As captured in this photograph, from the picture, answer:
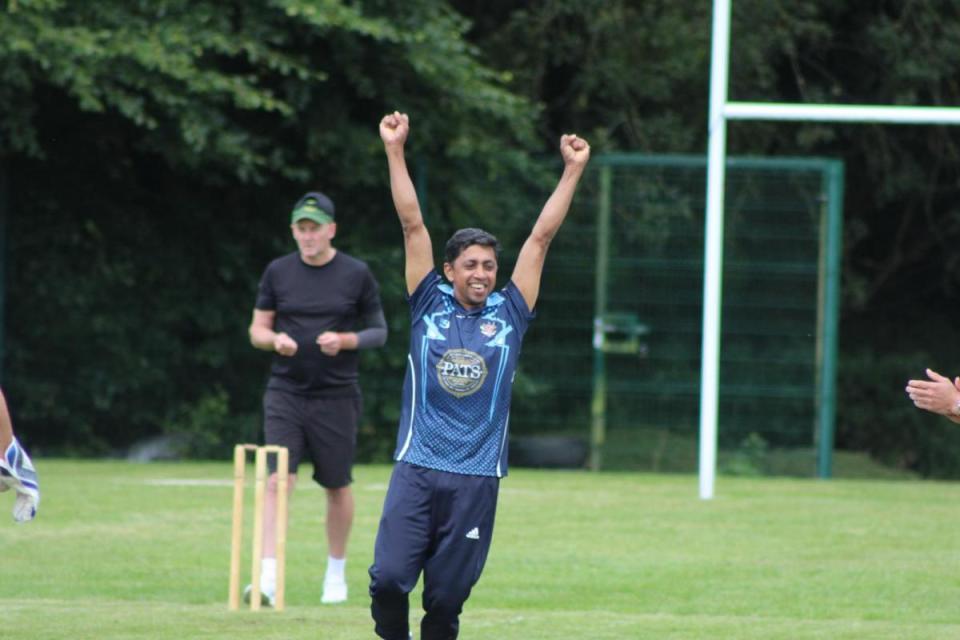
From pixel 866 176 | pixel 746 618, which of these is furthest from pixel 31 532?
pixel 866 176

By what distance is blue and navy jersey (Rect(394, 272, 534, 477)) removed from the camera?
6695 mm

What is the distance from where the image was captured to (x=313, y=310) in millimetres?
9688

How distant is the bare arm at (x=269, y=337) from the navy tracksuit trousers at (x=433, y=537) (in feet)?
9.35

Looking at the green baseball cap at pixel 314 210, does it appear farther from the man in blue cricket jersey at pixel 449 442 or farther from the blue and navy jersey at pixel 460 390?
the blue and navy jersey at pixel 460 390

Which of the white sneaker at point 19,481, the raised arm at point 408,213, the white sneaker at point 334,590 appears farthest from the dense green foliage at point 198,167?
the raised arm at point 408,213

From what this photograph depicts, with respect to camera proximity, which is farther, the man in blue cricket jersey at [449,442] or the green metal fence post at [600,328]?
the green metal fence post at [600,328]

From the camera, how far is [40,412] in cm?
1902

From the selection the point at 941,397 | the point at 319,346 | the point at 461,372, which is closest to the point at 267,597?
the point at 319,346

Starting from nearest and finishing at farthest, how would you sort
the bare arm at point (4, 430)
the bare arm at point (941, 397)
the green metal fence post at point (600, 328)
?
1. the bare arm at point (941, 397)
2. the bare arm at point (4, 430)
3. the green metal fence post at point (600, 328)

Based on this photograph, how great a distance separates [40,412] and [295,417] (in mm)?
10137

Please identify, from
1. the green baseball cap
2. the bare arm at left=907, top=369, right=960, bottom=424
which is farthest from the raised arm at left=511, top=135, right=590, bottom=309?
the green baseball cap

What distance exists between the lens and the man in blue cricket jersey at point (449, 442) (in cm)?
668

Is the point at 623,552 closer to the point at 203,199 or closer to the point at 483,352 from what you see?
the point at 483,352

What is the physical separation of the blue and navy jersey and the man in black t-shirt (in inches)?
109
